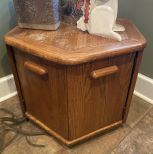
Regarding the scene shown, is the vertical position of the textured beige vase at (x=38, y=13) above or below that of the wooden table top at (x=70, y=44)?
above

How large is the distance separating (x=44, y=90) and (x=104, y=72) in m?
0.29

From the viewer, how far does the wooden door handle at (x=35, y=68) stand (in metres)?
0.79

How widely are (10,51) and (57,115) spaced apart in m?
0.37

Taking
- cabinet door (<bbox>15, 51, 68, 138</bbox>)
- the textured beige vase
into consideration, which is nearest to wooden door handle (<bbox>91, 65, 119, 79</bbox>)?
cabinet door (<bbox>15, 51, 68, 138</bbox>)

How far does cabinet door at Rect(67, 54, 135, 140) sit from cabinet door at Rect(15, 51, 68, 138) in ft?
0.13

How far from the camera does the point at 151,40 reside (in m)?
1.14

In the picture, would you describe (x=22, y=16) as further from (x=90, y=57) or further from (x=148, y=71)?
(x=148, y=71)

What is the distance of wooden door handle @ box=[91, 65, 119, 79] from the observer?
759 millimetres

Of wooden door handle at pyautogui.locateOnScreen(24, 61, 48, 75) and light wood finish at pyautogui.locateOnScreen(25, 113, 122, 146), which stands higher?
wooden door handle at pyautogui.locateOnScreen(24, 61, 48, 75)

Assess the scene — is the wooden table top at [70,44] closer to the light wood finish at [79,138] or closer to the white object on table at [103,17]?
the white object on table at [103,17]

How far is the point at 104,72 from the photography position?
2.53ft

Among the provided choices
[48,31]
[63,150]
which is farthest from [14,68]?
[63,150]

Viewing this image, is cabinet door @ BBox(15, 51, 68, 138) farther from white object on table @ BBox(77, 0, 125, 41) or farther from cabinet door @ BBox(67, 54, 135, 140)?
white object on table @ BBox(77, 0, 125, 41)

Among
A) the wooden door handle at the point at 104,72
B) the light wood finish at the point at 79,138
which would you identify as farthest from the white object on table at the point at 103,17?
the light wood finish at the point at 79,138
